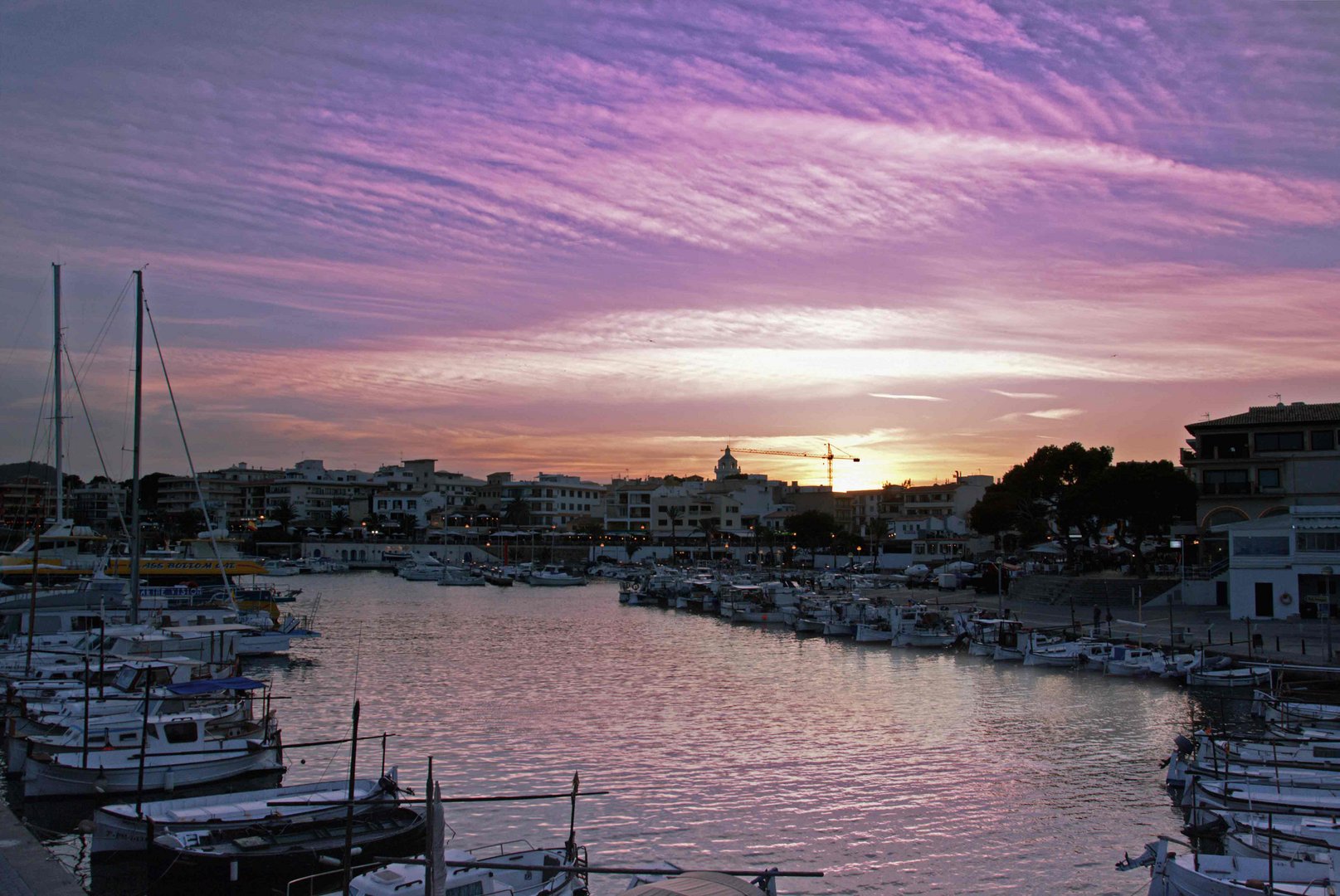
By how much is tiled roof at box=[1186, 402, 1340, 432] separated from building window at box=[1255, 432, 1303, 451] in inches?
32.2

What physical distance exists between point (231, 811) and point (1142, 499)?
54791 mm

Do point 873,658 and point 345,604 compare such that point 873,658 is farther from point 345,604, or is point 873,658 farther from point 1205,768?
point 345,604

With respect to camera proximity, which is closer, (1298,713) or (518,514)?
(1298,713)

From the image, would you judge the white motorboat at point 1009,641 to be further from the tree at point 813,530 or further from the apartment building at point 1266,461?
the tree at point 813,530

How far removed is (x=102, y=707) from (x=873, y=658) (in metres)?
32.1

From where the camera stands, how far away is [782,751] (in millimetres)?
27266

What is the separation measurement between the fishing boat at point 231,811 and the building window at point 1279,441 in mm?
54898

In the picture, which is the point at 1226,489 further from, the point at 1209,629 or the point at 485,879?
the point at 485,879

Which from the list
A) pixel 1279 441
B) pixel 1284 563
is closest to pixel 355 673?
pixel 1284 563

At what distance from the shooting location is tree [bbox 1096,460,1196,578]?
60.6m

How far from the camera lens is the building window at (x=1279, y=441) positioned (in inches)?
2290

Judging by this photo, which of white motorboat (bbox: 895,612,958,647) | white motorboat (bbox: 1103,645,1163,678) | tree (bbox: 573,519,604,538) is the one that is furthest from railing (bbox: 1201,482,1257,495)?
tree (bbox: 573,519,604,538)

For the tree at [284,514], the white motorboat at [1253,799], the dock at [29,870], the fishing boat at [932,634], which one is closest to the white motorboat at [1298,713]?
the white motorboat at [1253,799]

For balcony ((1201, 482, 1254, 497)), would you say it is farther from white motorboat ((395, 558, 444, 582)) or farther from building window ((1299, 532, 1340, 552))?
white motorboat ((395, 558, 444, 582))
